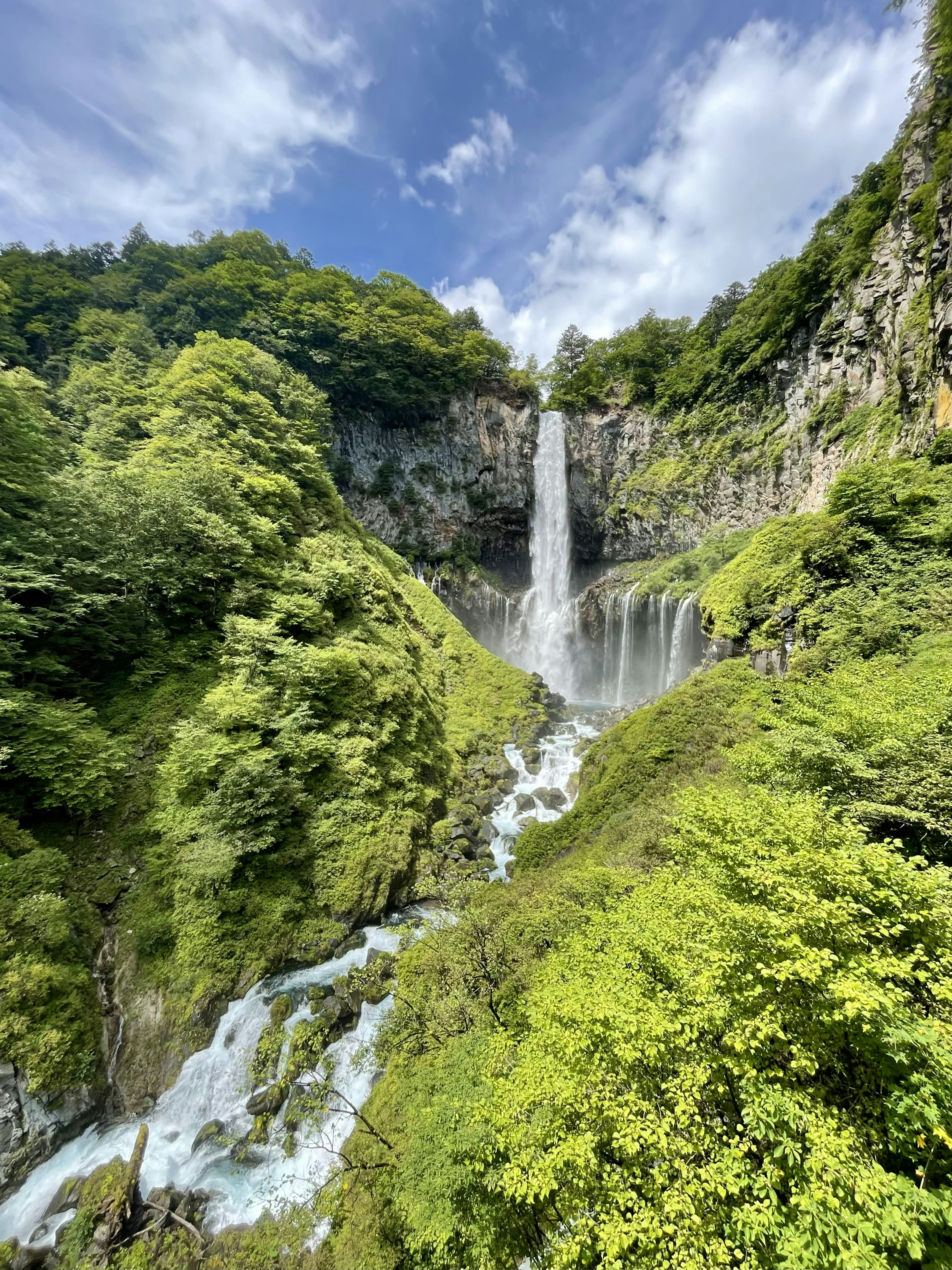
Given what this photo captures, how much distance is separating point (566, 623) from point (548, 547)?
27.4 ft

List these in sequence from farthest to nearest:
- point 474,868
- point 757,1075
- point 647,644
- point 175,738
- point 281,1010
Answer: point 647,644
point 474,868
point 175,738
point 281,1010
point 757,1075

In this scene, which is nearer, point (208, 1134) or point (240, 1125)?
point (208, 1134)

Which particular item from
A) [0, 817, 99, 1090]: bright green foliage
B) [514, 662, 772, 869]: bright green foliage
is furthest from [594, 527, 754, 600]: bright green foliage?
[0, 817, 99, 1090]: bright green foliage

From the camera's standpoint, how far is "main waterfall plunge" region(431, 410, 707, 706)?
28.3 metres

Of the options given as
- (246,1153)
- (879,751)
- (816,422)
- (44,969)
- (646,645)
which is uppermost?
(816,422)

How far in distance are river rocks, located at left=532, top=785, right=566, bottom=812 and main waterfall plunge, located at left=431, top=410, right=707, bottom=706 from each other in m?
11.5

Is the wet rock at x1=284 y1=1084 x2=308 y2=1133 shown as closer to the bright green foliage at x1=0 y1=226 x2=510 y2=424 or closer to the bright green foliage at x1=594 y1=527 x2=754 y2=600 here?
the bright green foliage at x1=594 y1=527 x2=754 y2=600

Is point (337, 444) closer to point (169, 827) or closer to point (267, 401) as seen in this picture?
point (267, 401)

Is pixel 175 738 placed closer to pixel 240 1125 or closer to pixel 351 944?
pixel 351 944

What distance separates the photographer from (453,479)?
3934cm

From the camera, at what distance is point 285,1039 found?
8836mm

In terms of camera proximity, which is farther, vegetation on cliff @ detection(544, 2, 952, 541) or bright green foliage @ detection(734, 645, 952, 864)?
vegetation on cliff @ detection(544, 2, 952, 541)

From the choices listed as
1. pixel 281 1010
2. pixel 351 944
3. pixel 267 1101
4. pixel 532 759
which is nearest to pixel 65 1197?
pixel 267 1101

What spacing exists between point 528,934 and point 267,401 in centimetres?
2456
